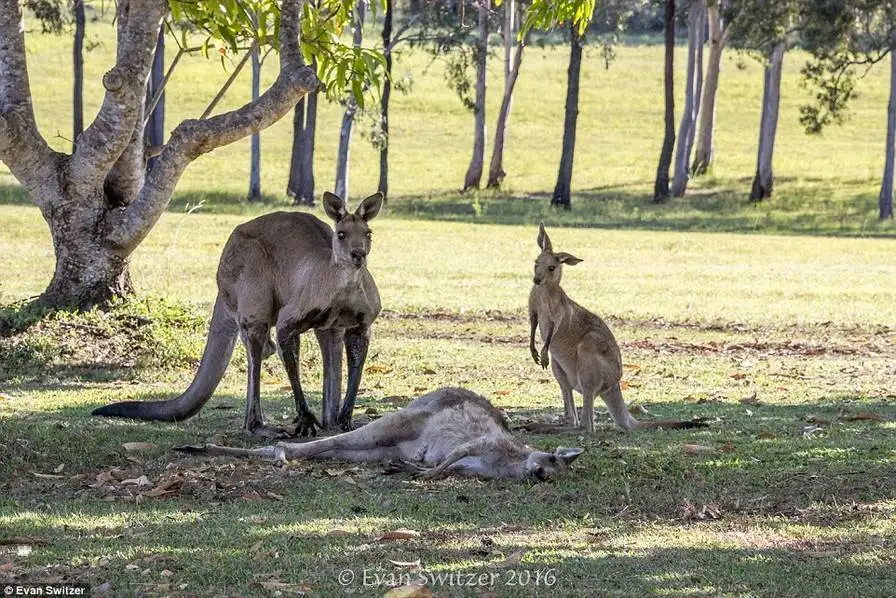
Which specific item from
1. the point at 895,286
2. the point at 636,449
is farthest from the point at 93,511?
the point at 895,286

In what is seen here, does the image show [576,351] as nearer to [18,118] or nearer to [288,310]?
[288,310]

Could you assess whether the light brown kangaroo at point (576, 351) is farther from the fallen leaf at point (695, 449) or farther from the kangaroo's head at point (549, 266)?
the fallen leaf at point (695, 449)

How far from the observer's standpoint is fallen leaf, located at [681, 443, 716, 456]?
867 cm

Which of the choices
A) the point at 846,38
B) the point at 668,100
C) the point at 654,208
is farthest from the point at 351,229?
the point at 668,100

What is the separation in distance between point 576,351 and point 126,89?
16.8ft

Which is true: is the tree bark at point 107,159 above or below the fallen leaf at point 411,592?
above

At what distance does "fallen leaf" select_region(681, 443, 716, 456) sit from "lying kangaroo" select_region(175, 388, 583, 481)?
1106 millimetres

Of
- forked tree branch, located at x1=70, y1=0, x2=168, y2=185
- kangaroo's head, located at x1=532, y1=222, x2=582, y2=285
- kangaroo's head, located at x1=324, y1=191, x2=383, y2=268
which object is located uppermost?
forked tree branch, located at x1=70, y1=0, x2=168, y2=185

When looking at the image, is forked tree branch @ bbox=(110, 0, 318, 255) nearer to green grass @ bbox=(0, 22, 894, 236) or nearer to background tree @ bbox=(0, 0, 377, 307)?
background tree @ bbox=(0, 0, 377, 307)

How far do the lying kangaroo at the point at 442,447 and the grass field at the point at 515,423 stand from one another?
16 cm

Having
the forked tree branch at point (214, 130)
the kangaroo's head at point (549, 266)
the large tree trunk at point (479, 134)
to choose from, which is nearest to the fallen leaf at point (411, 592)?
the kangaroo's head at point (549, 266)

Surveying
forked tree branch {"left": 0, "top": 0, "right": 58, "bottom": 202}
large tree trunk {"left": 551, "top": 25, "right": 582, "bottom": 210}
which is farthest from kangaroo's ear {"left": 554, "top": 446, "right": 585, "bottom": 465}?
large tree trunk {"left": 551, "top": 25, "right": 582, "bottom": 210}

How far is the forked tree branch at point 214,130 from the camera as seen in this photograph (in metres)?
11.4

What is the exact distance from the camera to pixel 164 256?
24.4 m
